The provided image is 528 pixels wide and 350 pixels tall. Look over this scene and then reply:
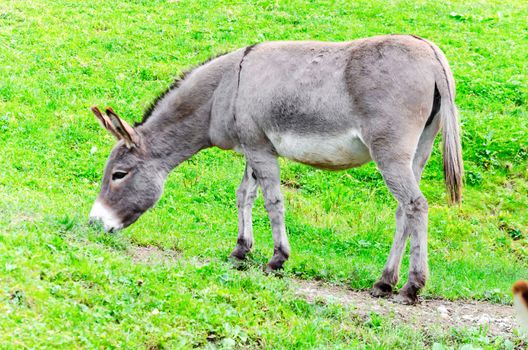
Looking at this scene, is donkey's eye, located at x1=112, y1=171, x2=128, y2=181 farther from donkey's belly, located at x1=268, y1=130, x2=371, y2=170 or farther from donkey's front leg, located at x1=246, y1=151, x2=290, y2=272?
donkey's belly, located at x1=268, y1=130, x2=371, y2=170

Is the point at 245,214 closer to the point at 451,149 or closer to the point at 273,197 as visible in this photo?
the point at 273,197

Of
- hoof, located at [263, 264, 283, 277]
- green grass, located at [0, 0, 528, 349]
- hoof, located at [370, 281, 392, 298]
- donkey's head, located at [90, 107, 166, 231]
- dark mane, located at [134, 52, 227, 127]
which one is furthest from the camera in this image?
dark mane, located at [134, 52, 227, 127]

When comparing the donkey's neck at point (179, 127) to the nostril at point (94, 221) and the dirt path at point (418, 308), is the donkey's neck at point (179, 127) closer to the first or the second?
the nostril at point (94, 221)

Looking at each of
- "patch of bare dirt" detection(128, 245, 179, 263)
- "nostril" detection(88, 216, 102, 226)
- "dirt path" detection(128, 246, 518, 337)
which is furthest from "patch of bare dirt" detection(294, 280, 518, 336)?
"nostril" detection(88, 216, 102, 226)

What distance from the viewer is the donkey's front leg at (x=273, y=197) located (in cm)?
793

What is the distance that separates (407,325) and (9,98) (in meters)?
8.74

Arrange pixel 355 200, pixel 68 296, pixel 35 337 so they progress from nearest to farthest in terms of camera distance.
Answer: pixel 35 337, pixel 68 296, pixel 355 200

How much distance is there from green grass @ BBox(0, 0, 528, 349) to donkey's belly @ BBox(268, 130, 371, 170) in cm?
124

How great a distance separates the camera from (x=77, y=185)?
35.2 ft

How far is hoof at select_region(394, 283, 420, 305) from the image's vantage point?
734cm

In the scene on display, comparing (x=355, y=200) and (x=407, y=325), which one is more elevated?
(x=407, y=325)

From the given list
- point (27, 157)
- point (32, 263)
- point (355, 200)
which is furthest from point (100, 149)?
point (32, 263)

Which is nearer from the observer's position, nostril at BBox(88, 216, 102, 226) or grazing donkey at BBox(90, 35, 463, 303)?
grazing donkey at BBox(90, 35, 463, 303)

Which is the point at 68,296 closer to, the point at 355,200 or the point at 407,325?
the point at 407,325
